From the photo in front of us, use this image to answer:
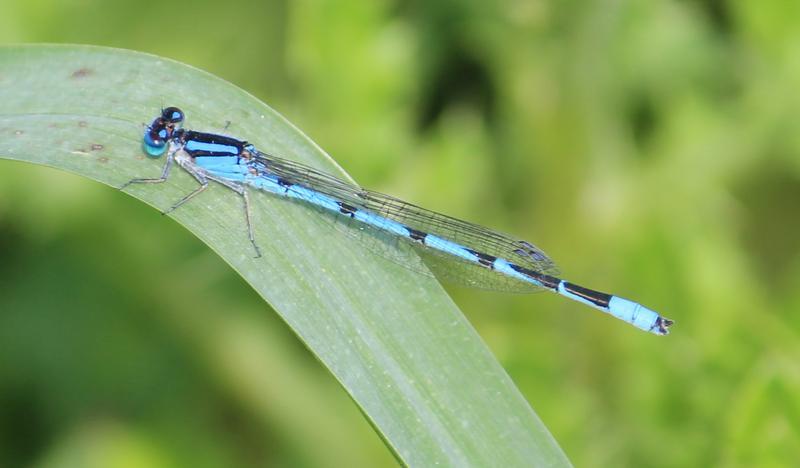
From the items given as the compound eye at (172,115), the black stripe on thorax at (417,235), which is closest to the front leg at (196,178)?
the compound eye at (172,115)

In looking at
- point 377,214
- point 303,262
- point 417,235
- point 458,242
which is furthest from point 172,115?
point 458,242

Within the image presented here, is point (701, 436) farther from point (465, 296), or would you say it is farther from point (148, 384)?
point (148, 384)

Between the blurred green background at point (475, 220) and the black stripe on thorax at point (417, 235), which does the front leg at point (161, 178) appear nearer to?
the black stripe on thorax at point (417, 235)

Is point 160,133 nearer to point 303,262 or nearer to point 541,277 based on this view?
point 303,262

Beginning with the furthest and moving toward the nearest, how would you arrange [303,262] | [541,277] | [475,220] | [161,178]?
1. [475,220]
2. [541,277]
3. [161,178]
4. [303,262]

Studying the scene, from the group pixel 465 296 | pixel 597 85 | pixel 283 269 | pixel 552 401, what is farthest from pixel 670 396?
pixel 283 269

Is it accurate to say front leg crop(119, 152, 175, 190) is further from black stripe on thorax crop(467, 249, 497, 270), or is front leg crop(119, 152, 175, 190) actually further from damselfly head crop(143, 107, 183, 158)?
black stripe on thorax crop(467, 249, 497, 270)
